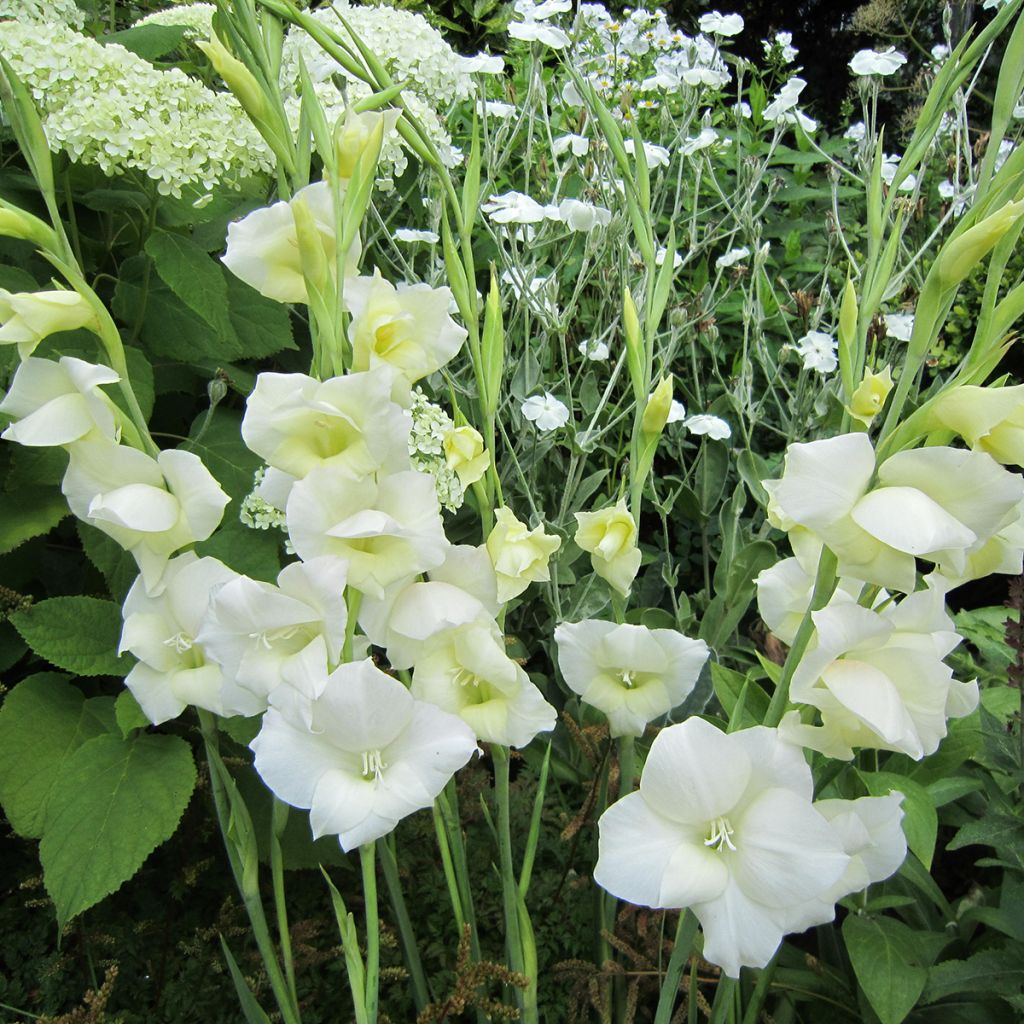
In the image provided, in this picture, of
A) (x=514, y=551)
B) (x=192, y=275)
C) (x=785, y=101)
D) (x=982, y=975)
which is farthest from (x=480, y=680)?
(x=785, y=101)

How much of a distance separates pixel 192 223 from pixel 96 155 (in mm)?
389

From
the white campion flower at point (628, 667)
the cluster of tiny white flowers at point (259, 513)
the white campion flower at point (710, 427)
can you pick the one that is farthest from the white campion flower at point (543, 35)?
the white campion flower at point (628, 667)

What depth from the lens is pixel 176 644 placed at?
87 centimetres

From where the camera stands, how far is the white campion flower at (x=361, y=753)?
2.32ft

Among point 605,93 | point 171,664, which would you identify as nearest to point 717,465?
point 605,93

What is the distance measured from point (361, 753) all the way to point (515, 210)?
145 cm

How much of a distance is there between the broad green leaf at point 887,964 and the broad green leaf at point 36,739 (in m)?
1.10

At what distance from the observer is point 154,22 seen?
82.7 inches

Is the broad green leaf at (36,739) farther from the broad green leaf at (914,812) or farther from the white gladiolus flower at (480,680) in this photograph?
the broad green leaf at (914,812)

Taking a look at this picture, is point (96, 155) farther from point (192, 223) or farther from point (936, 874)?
point (936, 874)

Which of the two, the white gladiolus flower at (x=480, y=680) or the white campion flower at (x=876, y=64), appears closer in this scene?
the white gladiolus flower at (x=480, y=680)

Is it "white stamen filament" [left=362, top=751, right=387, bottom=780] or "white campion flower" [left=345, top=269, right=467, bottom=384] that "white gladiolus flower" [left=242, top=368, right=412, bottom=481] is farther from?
"white stamen filament" [left=362, top=751, right=387, bottom=780]

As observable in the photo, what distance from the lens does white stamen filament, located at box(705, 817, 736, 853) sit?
0.72 m

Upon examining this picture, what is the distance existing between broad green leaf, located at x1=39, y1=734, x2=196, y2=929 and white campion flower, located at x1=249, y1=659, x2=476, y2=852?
0.63 meters
